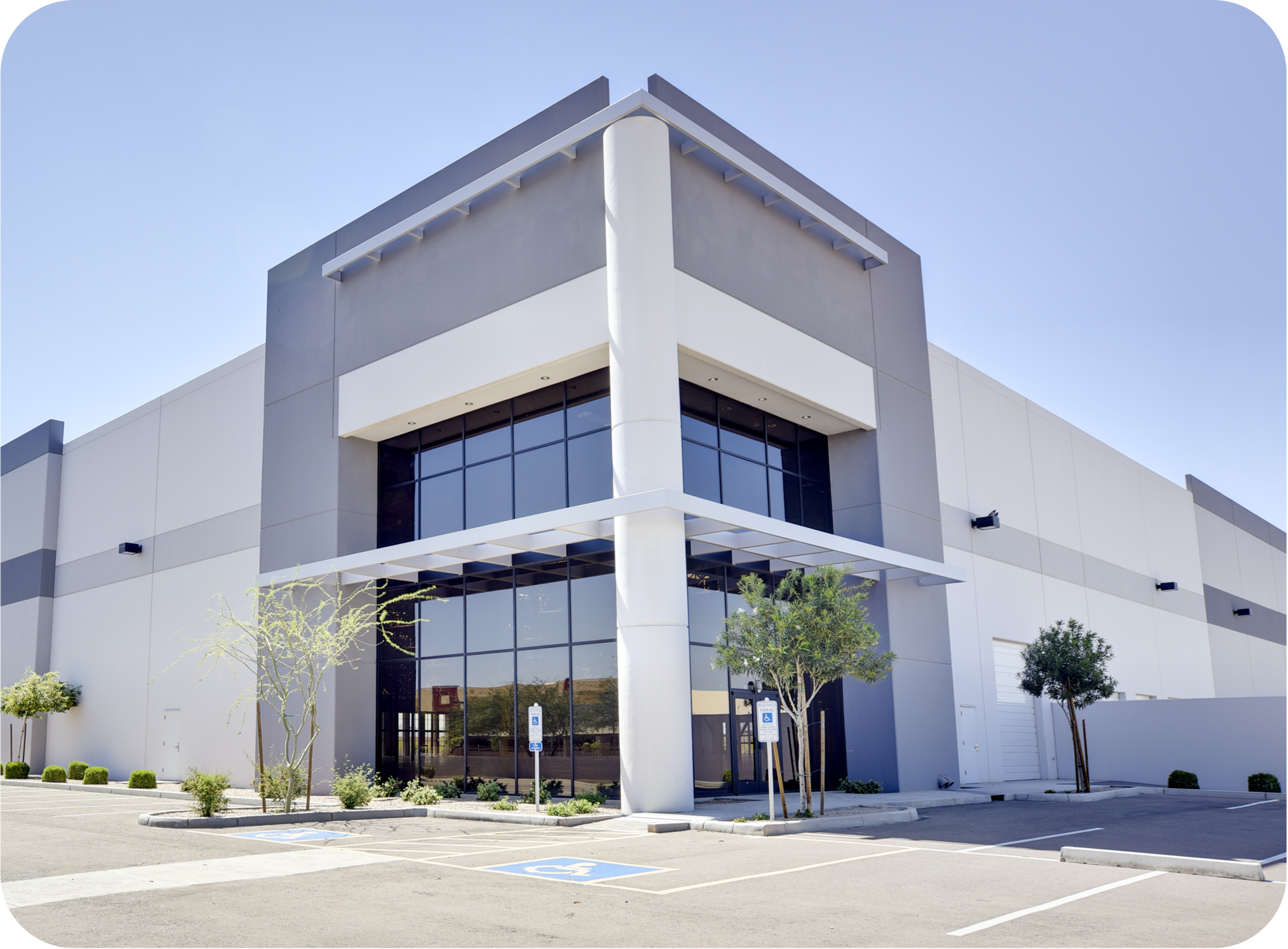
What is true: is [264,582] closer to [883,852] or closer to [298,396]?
[298,396]

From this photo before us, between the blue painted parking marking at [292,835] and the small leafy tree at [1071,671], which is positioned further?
the small leafy tree at [1071,671]

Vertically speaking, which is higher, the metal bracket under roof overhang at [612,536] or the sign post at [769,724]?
the metal bracket under roof overhang at [612,536]

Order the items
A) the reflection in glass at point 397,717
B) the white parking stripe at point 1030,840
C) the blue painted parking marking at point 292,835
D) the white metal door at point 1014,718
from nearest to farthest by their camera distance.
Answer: the white parking stripe at point 1030,840
the blue painted parking marking at point 292,835
the reflection in glass at point 397,717
the white metal door at point 1014,718

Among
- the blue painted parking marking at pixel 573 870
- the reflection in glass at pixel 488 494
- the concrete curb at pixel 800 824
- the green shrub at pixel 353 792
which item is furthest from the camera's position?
the reflection in glass at pixel 488 494

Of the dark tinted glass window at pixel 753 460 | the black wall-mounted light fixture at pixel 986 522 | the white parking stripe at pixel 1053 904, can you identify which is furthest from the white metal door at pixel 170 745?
the white parking stripe at pixel 1053 904

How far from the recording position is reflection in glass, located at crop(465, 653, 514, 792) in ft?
77.5

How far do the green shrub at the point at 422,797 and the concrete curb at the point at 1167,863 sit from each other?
1339cm

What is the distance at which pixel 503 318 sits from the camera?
23.6m

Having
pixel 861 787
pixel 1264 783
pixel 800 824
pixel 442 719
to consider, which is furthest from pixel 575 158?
pixel 1264 783

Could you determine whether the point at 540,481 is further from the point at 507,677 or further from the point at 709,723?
the point at 709,723

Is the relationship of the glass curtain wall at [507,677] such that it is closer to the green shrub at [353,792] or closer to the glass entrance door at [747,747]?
the glass entrance door at [747,747]

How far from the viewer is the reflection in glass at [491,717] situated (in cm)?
2362

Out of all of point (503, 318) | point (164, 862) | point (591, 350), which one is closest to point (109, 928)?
point (164, 862)

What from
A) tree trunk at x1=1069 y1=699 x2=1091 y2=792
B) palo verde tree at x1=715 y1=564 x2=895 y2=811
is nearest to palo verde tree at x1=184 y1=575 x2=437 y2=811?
palo verde tree at x1=715 y1=564 x2=895 y2=811
